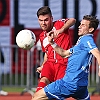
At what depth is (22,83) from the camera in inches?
A: 629

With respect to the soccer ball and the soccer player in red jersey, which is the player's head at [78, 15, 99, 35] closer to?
the soccer player in red jersey

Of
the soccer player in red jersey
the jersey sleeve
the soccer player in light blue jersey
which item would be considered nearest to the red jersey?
the soccer player in red jersey

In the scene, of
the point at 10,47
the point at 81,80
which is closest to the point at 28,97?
the point at 10,47

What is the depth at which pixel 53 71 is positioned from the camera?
31.9 ft

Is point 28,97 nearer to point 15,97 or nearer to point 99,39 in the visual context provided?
point 15,97

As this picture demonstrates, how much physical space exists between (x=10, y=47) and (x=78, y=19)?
14.3 feet

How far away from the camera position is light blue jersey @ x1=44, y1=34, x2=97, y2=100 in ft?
28.0

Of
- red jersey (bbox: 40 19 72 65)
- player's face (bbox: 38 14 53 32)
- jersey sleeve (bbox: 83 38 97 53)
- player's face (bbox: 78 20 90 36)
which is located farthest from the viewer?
red jersey (bbox: 40 19 72 65)

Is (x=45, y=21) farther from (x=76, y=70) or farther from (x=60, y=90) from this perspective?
(x=60, y=90)

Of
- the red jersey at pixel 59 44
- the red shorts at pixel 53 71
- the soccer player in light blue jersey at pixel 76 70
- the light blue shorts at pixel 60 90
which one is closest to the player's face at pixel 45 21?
the red jersey at pixel 59 44

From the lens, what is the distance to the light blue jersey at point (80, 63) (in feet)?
27.8

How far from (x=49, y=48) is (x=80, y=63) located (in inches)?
55.4

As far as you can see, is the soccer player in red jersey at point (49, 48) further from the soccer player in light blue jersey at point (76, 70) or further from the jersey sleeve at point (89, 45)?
the jersey sleeve at point (89, 45)

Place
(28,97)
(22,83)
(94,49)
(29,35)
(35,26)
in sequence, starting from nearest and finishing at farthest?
(94,49) < (29,35) < (28,97) < (22,83) < (35,26)
